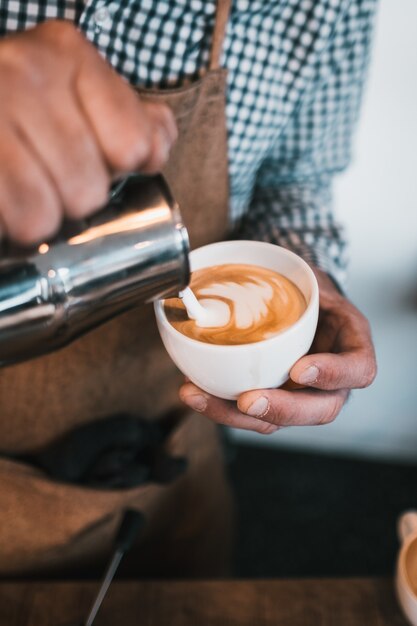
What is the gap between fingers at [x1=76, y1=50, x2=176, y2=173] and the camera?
1.29ft

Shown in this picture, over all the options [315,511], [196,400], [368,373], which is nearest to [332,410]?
[368,373]

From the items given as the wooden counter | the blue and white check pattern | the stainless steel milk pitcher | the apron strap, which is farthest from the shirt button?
the wooden counter

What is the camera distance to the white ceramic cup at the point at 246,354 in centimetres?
54

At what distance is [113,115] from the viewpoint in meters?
0.40

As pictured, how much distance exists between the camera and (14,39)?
1.28ft

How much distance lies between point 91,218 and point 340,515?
4.43ft

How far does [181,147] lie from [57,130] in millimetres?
366

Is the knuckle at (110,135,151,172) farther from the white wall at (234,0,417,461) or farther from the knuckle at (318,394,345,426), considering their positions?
the white wall at (234,0,417,461)

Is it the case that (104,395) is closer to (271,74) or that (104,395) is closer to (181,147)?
(181,147)

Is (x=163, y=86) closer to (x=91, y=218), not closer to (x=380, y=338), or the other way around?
(x=91, y=218)

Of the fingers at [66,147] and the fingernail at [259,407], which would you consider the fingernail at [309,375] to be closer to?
the fingernail at [259,407]

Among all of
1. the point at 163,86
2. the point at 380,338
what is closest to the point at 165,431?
the point at 163,86

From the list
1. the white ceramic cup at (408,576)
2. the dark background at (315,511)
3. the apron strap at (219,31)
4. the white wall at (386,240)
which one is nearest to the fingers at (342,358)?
the white ceramic cup at (408,576)

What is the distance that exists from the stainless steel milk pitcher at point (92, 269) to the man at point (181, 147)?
0.14 ft
